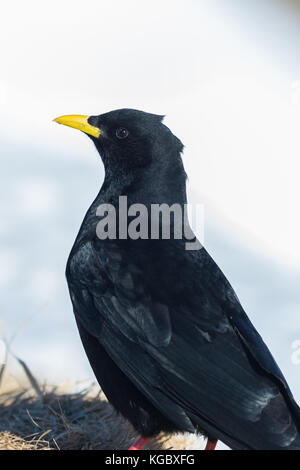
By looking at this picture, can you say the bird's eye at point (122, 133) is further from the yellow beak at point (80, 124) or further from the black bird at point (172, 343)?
the black bird at point (172, 343)

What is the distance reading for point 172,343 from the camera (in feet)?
12.7

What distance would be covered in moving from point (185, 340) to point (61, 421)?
1412 mm

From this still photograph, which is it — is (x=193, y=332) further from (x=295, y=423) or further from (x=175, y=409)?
(x=295, y=423)

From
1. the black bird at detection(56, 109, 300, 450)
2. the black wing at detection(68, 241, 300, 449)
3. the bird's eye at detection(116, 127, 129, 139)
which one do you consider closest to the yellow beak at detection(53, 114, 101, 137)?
the bird's eye at detection(116, 127, 129, 139)

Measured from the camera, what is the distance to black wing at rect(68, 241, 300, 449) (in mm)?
3678

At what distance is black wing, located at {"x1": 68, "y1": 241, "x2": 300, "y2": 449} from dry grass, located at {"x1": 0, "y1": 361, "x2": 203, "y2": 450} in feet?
2.88

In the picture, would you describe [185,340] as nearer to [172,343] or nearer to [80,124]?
[172,343]

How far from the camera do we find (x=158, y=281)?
13.3ft

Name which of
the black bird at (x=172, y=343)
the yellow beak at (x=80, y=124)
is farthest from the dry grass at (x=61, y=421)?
the yellow beak at (x=80, y=124)

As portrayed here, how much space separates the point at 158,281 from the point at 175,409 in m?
0.73

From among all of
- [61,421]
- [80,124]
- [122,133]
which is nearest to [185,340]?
[61,421]

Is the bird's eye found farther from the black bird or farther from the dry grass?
the dry grass

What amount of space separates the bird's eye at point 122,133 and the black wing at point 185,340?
87 centimetres
